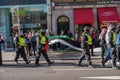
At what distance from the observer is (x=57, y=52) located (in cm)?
2453

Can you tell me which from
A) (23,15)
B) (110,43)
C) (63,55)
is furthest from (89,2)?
(110,43)

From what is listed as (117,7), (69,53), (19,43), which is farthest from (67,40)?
(117,7)

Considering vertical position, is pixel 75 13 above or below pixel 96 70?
above

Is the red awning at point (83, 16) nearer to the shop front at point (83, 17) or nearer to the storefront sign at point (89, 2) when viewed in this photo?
the shop front at point (83, 17)

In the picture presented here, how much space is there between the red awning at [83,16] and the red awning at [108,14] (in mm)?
722

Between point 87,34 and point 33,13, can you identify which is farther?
point 33,13

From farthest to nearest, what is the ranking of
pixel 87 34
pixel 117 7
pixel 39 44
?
pixel 117 7
pixel 39 44
pixel 87 34

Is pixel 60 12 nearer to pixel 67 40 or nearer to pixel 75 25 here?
pixel 75 25

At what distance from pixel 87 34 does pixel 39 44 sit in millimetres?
2415

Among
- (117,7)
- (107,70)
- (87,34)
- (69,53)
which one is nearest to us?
(107,70)

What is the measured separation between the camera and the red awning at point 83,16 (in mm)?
29828

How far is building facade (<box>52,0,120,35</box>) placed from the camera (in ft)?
98.3

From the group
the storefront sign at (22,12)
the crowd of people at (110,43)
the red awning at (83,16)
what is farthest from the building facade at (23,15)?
the crowd of people at (110,43)

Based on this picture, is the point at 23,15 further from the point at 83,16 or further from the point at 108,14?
the point at 108,14
